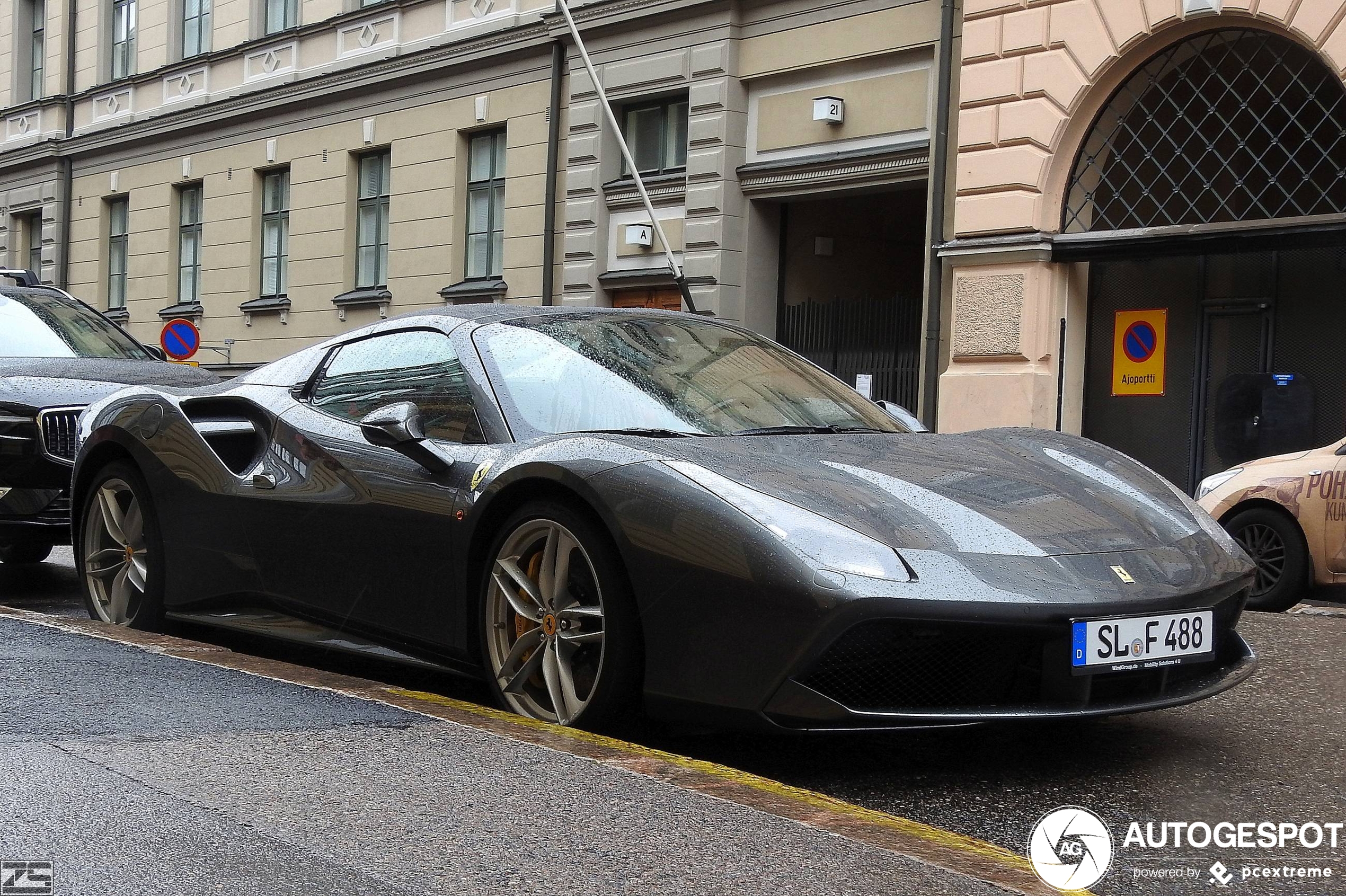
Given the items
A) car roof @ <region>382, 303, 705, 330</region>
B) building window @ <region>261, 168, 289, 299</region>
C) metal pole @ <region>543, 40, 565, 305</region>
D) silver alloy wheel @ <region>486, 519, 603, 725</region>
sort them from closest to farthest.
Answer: silver alloy wheel @ <region>486, 519, 603, 725</region> → car roof @ <region>382, 303, 705, 330</region> → metal pole @ <region>543, 40, 565, 305</region> → building window @ <region>261, 168, 289, 299</region>

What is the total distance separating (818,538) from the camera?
12.4ft

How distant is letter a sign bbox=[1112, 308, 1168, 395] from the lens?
14078 millimetres

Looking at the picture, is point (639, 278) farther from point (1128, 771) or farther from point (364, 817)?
point (364, 817)

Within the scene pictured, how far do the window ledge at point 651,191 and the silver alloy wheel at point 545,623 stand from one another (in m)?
13.3

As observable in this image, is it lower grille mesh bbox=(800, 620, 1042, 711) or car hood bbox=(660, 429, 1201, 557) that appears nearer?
lower grille mesh bbox=(800, 620, 1042, 711)

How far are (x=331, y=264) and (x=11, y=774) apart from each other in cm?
1954

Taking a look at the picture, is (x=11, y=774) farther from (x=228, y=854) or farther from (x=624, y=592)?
(x=624, y=592)

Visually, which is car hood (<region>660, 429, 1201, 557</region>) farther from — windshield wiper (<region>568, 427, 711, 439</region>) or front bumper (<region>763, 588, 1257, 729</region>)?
front bumper (<region>763, 588, 1257, 729</region>)

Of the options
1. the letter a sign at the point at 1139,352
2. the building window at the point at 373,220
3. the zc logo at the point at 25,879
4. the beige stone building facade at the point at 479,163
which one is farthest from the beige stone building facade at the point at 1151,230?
the zc logo at the point at 25,879

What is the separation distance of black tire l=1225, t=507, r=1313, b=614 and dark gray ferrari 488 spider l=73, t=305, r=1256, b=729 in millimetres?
4774

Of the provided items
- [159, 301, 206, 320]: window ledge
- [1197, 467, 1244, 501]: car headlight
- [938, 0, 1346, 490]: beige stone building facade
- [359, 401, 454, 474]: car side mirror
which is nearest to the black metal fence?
[938, 0, 1346, 490]: beige stone building facade

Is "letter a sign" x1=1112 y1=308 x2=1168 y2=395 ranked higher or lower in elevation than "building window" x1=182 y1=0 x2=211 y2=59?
lower

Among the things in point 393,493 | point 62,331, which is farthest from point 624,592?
point 62,331

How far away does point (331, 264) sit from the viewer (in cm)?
2236
